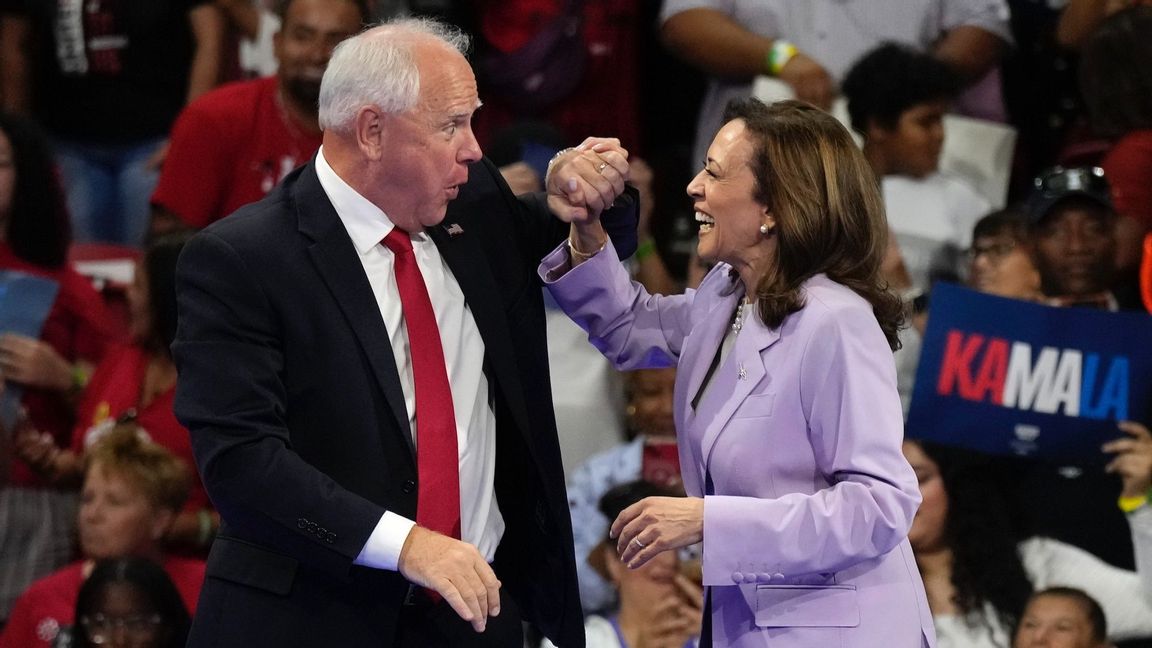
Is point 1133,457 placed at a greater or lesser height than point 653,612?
greater

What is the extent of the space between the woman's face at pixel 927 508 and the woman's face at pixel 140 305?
2135 mm

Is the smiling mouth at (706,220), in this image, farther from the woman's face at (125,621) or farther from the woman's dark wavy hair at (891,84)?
the woman's dark wavy hair at (891,84)

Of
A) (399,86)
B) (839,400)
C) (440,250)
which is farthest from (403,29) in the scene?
(839,400)

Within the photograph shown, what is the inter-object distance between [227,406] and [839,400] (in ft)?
3.23

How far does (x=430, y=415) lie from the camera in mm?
2914

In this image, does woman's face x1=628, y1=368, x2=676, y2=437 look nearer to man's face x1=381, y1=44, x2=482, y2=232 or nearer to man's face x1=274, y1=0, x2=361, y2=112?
man's face x1=274, y1=0, x2=361, y2=112

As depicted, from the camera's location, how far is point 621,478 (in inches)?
187

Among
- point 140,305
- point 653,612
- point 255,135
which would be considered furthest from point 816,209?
point 255,135

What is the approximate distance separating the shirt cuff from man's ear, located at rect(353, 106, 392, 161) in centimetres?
63

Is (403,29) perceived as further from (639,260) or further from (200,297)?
(639,260)

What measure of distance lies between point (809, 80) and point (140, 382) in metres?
2.18

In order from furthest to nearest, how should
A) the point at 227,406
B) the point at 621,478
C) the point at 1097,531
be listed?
the point at 621,478
the point at 1097,531
the point at 227,406

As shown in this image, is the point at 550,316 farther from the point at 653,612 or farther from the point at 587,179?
the point at 587,179

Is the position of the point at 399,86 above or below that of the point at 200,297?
above
